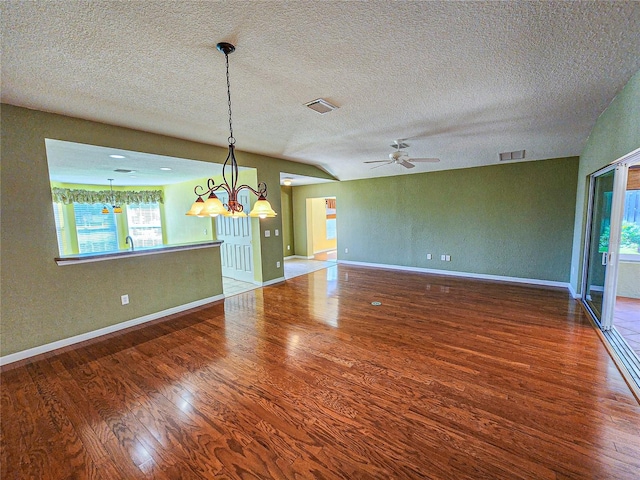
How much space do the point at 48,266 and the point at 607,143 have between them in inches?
252

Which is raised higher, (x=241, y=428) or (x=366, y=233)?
(x=366, y=233)

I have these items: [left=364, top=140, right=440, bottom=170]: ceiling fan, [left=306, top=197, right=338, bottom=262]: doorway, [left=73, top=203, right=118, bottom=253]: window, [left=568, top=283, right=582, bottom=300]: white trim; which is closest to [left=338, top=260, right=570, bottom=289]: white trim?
[left=568, top=283, right=582, bottom=300]: white trim

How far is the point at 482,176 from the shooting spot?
576 centimetres

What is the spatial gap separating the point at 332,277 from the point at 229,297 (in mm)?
2401

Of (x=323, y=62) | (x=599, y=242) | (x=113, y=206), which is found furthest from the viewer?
(x=113, y=206)

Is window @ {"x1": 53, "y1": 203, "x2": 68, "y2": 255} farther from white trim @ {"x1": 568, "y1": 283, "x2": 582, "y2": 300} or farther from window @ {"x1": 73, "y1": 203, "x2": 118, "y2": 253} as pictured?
white trim @ {"x1": 568, "y1": 283, "x2": 582, "y2": 300}

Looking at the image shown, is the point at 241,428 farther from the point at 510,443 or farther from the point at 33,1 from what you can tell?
the point at 33,1

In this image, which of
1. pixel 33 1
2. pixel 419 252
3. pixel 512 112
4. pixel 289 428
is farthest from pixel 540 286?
pixel 33 1

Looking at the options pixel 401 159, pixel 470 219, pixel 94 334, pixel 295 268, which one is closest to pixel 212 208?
pixel 94 334

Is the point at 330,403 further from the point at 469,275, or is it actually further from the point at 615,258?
the point at 469,275

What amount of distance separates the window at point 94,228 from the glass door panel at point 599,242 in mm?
9804

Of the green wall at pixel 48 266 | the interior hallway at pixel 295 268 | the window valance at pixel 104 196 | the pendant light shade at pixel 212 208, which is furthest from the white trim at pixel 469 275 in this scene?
the window valance at pixel 104 196

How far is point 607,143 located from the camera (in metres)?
3.02

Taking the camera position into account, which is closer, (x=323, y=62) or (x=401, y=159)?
(x=323, y=62)
